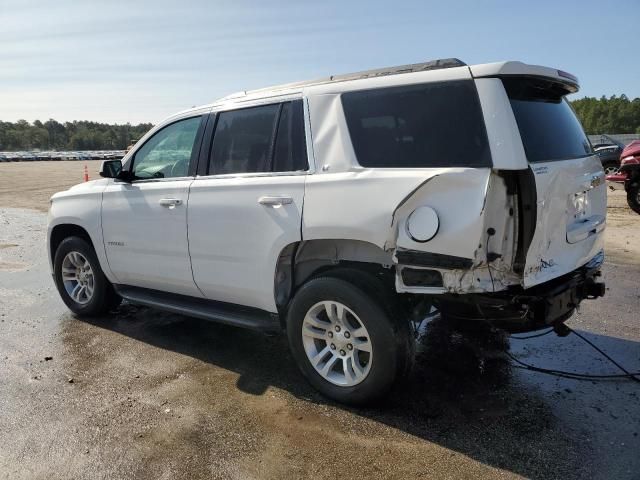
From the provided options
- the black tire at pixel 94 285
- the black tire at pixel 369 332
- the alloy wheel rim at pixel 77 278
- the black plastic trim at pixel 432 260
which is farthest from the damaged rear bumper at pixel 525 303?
the alloy wheel rim at pixel 77 278

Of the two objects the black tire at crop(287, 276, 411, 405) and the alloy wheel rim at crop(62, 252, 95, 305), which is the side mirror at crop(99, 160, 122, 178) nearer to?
the alloy wheel rim at crop(62, 252, 95, 305)

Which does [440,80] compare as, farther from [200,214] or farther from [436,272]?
[200,214]

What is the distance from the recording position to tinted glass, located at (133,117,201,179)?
446cm

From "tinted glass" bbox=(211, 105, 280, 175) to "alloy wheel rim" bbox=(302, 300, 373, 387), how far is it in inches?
46.3

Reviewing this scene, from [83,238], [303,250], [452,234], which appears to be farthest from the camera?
[83,238]

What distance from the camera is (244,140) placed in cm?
405

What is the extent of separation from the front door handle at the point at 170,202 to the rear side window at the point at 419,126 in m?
1.64

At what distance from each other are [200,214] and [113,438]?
1707 millimetres

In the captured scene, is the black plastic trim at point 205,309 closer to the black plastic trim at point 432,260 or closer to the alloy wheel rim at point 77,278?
the alloy wheel rim at point 77,278

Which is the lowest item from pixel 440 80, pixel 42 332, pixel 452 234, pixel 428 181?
pixel 42 332

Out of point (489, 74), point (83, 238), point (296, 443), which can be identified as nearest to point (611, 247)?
point (489, 74)

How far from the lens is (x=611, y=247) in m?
8.34

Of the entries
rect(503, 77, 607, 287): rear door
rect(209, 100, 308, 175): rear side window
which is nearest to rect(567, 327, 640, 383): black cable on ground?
rect(503, 77, 607, 287): rear door

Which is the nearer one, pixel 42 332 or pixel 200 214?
pixel 200 214
